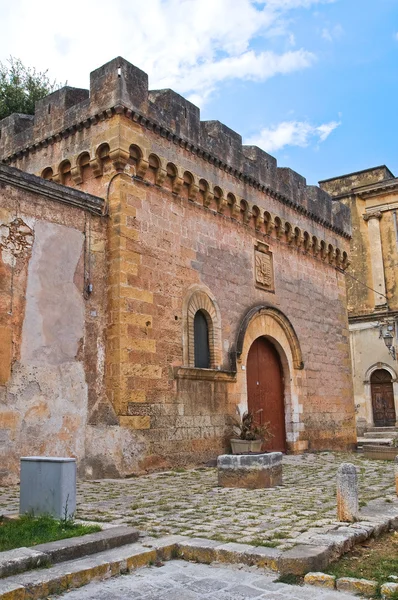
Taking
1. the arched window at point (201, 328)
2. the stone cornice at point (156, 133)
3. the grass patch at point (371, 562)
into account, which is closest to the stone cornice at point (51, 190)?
the stone cornice at point (156, 133)

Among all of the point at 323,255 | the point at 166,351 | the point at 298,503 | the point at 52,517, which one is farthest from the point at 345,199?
the point at 52,517

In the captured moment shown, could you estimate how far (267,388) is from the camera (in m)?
13.4

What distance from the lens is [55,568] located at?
3922 millimetres

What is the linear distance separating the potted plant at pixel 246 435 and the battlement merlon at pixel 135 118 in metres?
5.26

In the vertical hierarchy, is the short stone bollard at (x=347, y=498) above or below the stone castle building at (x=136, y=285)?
below

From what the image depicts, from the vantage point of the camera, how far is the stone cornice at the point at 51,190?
8.57 m

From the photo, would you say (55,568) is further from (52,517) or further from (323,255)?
(323,255)

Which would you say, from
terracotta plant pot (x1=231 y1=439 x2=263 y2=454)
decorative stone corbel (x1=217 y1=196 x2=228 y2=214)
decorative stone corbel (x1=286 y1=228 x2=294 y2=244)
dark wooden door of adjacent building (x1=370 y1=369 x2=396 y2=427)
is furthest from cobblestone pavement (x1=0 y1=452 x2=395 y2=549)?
dark wooden door of adjacent building (x1=370 y1=369 x2=396 y2=427)

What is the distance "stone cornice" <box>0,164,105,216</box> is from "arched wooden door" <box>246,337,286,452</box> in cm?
500

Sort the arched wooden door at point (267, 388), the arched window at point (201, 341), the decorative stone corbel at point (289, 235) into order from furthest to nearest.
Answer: the decorative stone corbel at point (289, 235), the arched wooden door at point (267, 388), the arched window at point (201, 341)

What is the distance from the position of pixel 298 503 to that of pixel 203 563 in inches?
95.6

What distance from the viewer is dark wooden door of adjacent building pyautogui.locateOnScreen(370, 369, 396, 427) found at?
2532cm

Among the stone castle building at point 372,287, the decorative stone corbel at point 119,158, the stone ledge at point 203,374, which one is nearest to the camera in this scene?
the decorative stone corbel at point 119,158

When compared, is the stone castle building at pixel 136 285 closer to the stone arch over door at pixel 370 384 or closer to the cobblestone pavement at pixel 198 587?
the cobblestone pavement at pixel 198 587
